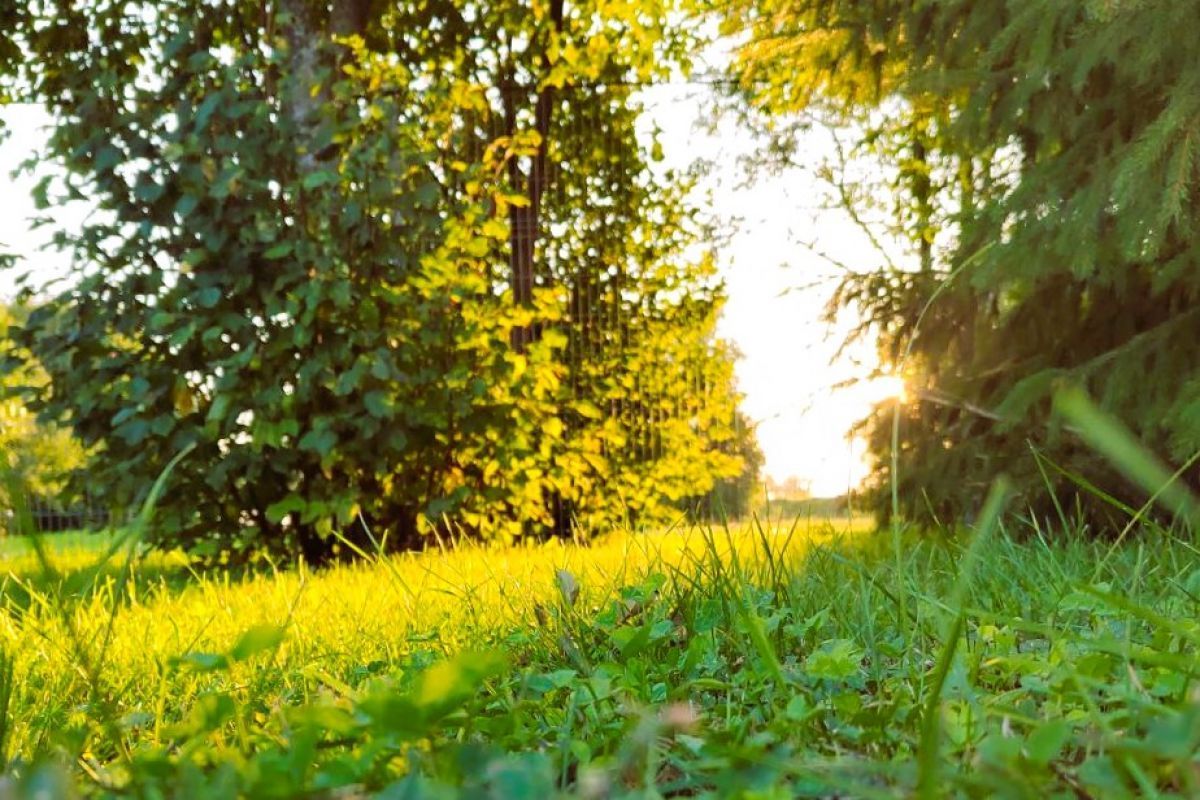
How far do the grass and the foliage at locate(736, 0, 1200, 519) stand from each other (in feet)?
2.51

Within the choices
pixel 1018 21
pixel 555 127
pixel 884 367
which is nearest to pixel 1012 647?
pixel 1018 21

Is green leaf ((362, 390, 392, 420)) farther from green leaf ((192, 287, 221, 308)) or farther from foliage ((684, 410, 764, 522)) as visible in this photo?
foliage ((684, 410, 764, 522))

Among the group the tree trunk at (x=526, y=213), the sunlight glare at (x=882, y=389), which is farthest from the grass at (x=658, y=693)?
the tree trunk at (x=526, y=213)

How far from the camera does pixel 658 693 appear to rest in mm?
1402

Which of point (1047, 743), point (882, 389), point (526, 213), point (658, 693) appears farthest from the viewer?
point (526, 213)

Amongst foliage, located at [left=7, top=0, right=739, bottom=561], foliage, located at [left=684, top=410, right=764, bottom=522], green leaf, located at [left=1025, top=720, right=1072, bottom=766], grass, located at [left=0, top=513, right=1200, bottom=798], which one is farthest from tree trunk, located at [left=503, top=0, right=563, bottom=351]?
green leaf, located at [left=1025, top=720, right=1072, bottom=766]

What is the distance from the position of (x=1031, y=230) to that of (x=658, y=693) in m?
2.23

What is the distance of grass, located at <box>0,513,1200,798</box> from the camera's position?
87 centimetres

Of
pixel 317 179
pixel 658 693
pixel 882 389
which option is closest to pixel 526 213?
pixel 317 179

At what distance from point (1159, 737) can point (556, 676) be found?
30.7 inches

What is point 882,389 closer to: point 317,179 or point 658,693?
point 317,179

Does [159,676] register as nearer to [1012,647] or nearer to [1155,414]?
[1012,647]

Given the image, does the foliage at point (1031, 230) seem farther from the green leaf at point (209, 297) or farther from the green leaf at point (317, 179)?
the green leaf at point (209, 297)

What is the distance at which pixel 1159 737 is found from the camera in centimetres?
79
